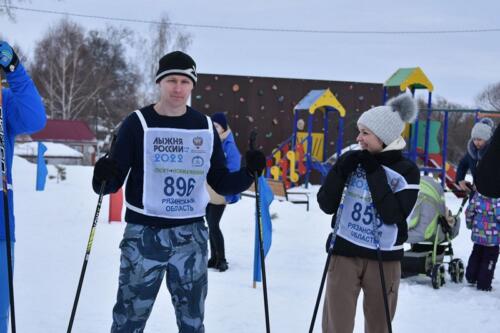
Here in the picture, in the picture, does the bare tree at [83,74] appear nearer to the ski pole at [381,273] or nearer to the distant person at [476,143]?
the distant person at [476,143]

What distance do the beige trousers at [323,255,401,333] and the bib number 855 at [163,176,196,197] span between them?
1.12m

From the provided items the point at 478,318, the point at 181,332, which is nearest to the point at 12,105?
the point at 181,332

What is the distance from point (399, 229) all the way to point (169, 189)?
1.46 metres

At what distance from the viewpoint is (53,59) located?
1977 inches

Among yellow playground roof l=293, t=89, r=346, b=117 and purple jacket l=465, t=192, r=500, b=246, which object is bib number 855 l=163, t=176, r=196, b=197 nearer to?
purple jacket l=465, t=192, r=500, b=246

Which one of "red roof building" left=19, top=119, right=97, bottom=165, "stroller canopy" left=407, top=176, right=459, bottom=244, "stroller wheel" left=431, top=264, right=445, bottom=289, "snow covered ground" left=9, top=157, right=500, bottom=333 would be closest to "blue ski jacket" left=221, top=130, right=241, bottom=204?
"snow covered ground" left=9, top=157, right=500, bottom=333

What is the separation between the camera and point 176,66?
3412 millimetres

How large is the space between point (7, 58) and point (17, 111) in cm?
32

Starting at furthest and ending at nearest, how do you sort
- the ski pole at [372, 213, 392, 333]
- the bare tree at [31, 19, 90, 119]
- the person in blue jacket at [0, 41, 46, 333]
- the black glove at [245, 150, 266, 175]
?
1. the bare tree at [31, 19, 90, 119]
2. the ski pole at [372, 213, 392, 333]
3. the black glove at [245, 150, 266, 175]
4. the person in blue jacket at [0, 41, 46, 333]

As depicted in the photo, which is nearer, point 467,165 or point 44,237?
point 467,165

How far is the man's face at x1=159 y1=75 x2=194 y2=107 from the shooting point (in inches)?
132

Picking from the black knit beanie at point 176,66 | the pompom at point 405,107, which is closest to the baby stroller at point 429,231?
the pompom at point 405,107

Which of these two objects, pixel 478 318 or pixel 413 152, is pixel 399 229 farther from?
pixel 413 152

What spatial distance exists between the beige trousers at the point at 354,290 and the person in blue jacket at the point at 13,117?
6.04 feet
